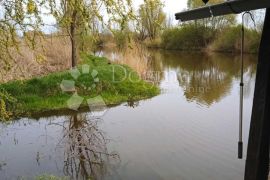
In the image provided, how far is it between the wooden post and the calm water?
125 inches

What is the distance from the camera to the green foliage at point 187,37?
37.8m

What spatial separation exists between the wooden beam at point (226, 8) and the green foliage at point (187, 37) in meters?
35.3

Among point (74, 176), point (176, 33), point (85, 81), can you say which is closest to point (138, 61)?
point (85, 81)

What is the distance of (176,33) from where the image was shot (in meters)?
41.8

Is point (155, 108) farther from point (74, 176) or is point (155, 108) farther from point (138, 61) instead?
point (138, 61)

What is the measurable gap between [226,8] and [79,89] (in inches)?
371

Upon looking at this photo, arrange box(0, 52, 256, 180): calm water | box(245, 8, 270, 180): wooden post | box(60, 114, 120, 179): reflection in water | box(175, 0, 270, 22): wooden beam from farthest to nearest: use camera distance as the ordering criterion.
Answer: box(0, 52, 256, 180): calm water
box(60, 114, 120, 179): reflection in water
box(245, 8, 270, 180): wooden post
box(175, 0, 270, 22): wooden beam

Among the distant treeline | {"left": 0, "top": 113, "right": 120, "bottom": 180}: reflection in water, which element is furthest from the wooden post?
the distant treeline

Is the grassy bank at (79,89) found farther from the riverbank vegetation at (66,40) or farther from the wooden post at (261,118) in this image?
the wooden post at (261,118)

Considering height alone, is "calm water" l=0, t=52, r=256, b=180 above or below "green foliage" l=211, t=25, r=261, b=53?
below

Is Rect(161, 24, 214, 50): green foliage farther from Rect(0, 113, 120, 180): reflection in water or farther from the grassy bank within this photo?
Rect(0, 113, 120, 180): reflection in water

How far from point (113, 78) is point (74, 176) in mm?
7418

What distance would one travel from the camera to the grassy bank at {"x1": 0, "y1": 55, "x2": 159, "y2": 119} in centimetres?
1030

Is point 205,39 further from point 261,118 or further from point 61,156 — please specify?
point 261,118
